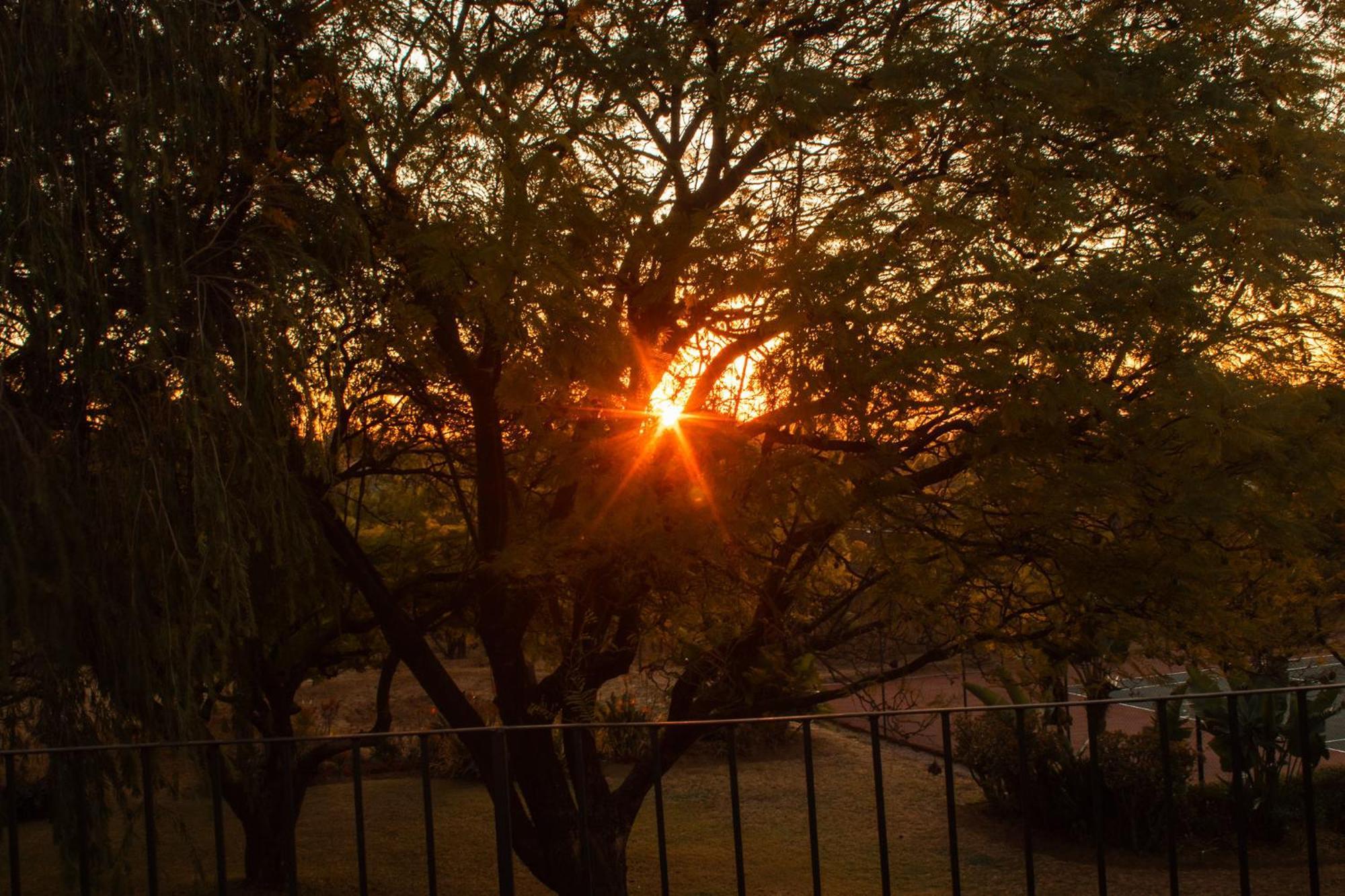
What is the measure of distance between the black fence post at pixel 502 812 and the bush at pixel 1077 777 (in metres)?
10.3

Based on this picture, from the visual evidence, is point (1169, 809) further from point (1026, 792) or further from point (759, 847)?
point (759, 847)

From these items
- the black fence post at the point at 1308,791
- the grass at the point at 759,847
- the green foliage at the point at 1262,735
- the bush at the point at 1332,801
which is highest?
the black fence post at the point at 1308,791

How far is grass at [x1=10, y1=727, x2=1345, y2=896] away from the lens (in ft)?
42.8

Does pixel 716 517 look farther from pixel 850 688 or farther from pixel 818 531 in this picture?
pixel 850 688

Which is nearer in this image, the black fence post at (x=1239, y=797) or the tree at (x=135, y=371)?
the black fence post at (x=1239, y=797)

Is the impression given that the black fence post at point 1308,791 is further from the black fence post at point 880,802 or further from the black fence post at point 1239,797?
the black fence post at point 880,802

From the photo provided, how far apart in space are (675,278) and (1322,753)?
41.0 ft

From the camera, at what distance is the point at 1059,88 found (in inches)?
279

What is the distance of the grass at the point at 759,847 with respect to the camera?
1305 centimetres

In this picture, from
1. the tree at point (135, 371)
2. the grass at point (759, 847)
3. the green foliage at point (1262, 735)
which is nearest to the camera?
the tree at point (135, 371)

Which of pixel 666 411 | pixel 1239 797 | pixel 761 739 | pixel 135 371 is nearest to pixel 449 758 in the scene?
pixel 761 739

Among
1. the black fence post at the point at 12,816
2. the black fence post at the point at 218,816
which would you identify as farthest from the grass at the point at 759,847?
the black fence post at the point at 218,816

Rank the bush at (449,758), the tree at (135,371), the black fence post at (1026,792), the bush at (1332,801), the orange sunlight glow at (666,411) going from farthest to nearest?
the bush at (449,758) → the bush at (1332,801) → the orange sunlight glow at (666,411) → the tree at (135,371) → the black fence post at (1026,792)

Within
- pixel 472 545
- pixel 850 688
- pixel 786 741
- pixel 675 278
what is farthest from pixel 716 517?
pixel 786 741
